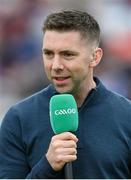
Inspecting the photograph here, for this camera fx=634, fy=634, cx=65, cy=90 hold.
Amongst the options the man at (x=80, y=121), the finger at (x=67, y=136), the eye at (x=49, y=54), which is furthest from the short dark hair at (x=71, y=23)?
the finger at (x=67, y=136)

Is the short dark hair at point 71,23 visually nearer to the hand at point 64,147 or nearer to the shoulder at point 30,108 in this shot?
the shoulder at point 30,108

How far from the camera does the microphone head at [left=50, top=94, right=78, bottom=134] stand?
2.19 meters

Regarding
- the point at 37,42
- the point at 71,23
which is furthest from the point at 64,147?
the point at 37,42

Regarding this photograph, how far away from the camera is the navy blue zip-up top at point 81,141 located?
2.50 meters

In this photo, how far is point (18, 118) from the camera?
2.57 meters

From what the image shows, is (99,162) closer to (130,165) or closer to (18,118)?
(130,165)

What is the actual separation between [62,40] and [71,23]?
0.11m

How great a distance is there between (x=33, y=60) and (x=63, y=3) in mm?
687

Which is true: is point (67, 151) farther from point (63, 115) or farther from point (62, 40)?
point (62, 40)

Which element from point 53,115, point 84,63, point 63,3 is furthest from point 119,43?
point 53,115

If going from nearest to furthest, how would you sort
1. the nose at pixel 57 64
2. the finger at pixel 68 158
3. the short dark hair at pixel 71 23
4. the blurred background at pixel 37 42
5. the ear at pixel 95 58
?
the finger at pixel 68 158
the nose at pixel 57 64
the short dark hair at pixel 71 23
the ear at pixel 95 58
the blurred background at pixel 37 42

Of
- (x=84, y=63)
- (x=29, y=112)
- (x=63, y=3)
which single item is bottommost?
(x=63, y=3)

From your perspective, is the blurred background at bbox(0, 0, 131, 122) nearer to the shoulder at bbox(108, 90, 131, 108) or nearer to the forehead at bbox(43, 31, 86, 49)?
the shoulder at bbox(108, 90, 131, 108)

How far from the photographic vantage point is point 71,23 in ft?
8.44
